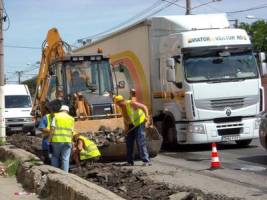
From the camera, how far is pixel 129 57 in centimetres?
1980

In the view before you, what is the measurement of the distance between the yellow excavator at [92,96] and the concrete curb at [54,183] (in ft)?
6.80

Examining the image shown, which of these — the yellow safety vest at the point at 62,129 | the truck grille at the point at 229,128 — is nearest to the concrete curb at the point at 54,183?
the yellow safety vest at the point at 62,129

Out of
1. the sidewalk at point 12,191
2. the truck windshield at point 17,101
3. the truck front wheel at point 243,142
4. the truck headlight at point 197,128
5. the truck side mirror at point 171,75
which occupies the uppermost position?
the truck side mirror at point 171,75

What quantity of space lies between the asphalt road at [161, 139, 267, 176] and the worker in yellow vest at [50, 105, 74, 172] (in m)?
3.69

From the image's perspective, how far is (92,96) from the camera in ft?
53.3

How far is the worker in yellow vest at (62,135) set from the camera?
1100 centimetres

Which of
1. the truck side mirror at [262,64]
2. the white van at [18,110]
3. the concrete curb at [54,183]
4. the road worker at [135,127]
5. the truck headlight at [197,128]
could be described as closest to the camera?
the concrete curb at [54,183]

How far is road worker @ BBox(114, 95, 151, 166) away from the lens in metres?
13.1

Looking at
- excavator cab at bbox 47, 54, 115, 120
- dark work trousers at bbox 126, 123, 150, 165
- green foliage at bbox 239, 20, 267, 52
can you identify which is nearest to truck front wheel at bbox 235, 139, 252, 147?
excavator cab at bbox 47, 54, 115, 120

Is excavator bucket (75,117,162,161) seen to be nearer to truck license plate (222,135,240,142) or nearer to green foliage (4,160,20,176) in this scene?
green foliage (4,160,20,176)

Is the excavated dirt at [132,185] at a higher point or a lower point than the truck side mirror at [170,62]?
lower

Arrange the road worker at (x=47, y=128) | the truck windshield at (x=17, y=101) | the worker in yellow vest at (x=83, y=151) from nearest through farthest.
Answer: the road worker at (x=47, y=128)
the worker in yellow vest at (x=83, y=151)
the truck windshield at (x=17, y=101)

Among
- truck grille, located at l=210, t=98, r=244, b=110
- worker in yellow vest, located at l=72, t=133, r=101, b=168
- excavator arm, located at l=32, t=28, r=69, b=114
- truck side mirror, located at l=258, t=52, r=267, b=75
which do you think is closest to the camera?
worker in yellow vest, located at l=72, t=133, r=101, b=168

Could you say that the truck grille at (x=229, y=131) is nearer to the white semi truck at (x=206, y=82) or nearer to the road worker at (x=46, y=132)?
the white semi truck at (x=206, y=82)
